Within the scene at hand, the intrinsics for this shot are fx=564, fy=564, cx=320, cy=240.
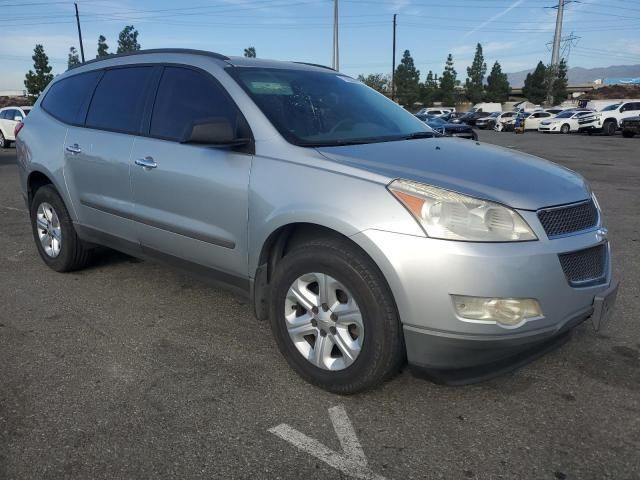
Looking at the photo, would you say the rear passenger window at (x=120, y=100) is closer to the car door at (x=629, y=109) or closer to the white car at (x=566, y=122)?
the car door at (x=629, y=109)

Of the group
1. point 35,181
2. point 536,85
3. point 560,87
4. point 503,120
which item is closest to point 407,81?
point 536,85

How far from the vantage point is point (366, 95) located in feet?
13.9

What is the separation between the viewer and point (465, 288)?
2.46m

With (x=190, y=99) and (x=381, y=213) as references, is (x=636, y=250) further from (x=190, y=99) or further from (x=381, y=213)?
(x=190, y=99)

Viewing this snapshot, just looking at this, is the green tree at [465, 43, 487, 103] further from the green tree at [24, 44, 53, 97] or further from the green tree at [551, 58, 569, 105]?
the green tree at [24, 44, 53, 97]

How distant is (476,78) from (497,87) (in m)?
3.88

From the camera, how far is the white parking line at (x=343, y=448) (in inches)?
92.7

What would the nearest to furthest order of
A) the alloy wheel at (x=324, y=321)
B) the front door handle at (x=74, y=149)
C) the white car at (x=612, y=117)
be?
1. the alloy wheel at (x=324, y=321)
2. the front door handle at (x=74, y=149)
3. the white car at (x=612, y=117)

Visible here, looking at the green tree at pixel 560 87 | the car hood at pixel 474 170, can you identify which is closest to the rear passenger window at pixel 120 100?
the car hood at pixel 474 170

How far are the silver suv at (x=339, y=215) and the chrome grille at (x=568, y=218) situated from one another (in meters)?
0.01

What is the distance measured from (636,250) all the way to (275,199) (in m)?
4.50

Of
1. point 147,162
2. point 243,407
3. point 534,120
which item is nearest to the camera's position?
point 243,407

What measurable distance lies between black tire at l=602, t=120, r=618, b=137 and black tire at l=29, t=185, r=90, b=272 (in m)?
31.5

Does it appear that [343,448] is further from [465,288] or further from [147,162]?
[147,162]
